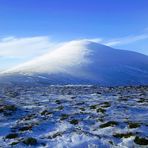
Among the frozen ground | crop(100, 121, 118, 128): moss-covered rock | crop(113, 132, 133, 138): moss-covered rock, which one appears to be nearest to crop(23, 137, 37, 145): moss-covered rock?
the frozen ground

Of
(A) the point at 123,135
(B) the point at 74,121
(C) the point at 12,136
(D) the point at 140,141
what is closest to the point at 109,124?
(B) the point at 74,121

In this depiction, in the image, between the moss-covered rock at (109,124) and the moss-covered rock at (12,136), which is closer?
the moss-covered rock at (12,136)

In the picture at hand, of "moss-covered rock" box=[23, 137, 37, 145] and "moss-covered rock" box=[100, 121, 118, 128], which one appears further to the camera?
"moss-covered rock" box=[100, 121, 118, 128]

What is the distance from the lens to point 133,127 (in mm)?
24953

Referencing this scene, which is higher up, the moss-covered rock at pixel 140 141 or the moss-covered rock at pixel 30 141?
the moss-covered rock at pixel 140 141

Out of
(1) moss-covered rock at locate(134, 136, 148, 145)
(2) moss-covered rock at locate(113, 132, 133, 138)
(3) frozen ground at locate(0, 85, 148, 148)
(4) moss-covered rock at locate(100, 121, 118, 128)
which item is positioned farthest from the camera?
(4) moss-covered rock at locate(100, 121, 118, 128)

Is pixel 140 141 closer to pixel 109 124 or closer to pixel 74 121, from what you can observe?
pixel 109 124

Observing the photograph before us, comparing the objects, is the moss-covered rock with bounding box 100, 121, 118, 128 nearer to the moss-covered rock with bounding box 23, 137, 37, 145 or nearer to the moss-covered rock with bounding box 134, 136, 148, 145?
the moss-covered rock with bounding box 134, 136, 148, 145

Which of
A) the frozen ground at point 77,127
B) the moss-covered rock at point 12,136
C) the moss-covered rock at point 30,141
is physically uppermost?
the frozen ground at point 77,127

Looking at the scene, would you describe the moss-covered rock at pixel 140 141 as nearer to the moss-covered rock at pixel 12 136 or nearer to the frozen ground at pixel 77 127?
the frozen ground at pixel 77 127

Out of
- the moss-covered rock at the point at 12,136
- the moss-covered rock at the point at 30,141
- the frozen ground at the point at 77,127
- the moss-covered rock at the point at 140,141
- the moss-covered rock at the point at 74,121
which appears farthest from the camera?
the moss-covered rock at the point at 74,121

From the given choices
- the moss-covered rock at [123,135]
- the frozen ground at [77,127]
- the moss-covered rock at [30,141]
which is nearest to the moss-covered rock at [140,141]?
the frozen ground at [77,127]

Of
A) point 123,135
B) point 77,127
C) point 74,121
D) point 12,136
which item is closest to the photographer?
point 123,135

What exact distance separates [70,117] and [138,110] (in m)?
6.57
